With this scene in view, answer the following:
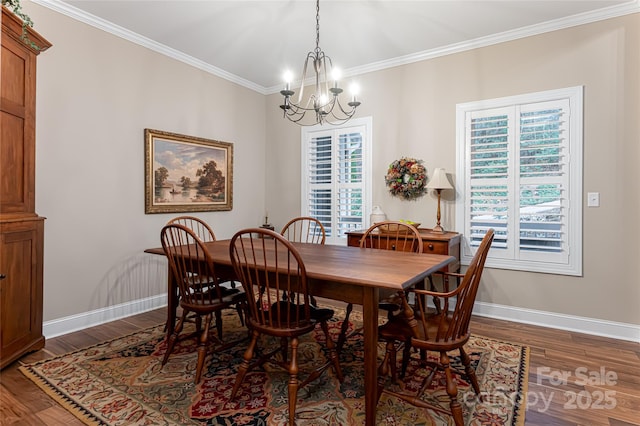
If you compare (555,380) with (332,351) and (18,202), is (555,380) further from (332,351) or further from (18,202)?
(18,202)

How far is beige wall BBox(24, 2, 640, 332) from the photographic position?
9.79 feet

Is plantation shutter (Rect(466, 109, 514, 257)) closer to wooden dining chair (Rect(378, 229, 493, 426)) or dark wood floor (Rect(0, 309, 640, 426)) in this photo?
dark wood floor (Rect(0, 309, 640, 426))

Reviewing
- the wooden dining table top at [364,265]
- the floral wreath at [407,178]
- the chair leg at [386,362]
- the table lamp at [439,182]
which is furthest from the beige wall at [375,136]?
the chair leg at [386,362]

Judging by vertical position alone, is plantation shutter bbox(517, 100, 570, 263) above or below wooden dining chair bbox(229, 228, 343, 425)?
above

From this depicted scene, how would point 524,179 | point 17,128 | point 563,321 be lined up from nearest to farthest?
point 17,128, point 563,321, point 524,179

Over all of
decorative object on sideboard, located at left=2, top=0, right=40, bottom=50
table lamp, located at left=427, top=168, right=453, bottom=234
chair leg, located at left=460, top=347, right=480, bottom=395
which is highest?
decorative object on sideboard, located at left=2, top=0, right=40, bottom=50

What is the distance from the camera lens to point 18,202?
246 centimetres

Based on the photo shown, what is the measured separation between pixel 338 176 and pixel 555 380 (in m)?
3.01

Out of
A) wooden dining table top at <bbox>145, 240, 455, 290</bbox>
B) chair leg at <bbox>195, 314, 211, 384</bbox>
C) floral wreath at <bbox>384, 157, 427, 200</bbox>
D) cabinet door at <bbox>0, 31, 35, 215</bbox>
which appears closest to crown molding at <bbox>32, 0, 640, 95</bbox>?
cabinet door at <bbox>0, 31, 35, 215</bbox>

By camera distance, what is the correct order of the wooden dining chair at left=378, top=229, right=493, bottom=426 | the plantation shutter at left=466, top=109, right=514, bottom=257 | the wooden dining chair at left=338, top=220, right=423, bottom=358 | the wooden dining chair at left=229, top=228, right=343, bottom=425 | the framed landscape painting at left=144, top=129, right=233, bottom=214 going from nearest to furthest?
the wooden dining chair at left=378, top=229, right=493, bottom=426
the wooden dining chair at left=229, top=228, right=343, bottom=425
the wooden dining chair at left=338, top=220, right=423, bottom=358
the plantation shutter at left=466, top=109, right=514, bottom=257
the framed landscape painting at left=144, top=129, right=233, bottom=214

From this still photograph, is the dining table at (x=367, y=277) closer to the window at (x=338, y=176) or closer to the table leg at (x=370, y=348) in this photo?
the table leg at (x=370, y=348)

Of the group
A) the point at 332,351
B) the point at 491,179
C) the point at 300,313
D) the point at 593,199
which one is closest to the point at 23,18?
the point at 300,313

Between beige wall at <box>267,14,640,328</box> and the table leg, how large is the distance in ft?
7.69

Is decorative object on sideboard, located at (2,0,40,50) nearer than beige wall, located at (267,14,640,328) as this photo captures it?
Yes
